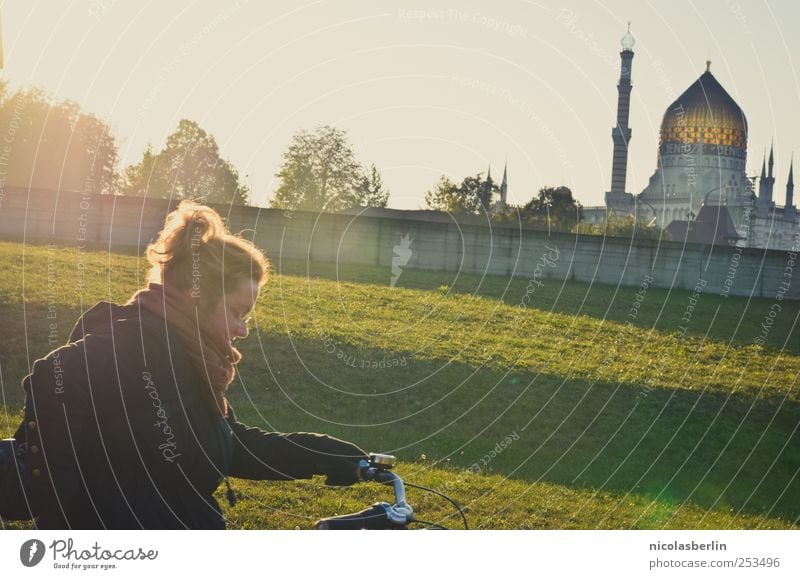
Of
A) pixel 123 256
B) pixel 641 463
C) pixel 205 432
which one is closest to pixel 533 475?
pixel 641 463

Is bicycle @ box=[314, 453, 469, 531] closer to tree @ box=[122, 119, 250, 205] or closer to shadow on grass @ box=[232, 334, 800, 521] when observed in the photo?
shadow on grass @ box=[232, 334, 800, 521]

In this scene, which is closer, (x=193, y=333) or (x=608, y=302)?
(x=193, y=333)

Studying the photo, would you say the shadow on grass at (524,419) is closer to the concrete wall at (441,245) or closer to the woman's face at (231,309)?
the concrete wall at (441,245)

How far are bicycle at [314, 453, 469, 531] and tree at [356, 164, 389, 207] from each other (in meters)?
7.17

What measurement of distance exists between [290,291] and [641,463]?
6221 mm

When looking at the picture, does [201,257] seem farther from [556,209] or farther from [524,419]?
[556,209]

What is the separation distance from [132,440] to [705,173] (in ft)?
294

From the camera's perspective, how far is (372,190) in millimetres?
12094

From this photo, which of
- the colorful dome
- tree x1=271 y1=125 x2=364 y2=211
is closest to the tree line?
tree x1=271 y1=125 x2=364 y2=211

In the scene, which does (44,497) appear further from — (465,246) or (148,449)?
(465,246)

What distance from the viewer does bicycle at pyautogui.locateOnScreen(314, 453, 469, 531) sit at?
3.76 m

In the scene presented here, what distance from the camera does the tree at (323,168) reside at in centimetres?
1154

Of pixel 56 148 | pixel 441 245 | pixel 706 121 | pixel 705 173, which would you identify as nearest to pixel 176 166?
pixel 56 148

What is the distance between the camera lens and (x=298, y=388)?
11.5 metres
